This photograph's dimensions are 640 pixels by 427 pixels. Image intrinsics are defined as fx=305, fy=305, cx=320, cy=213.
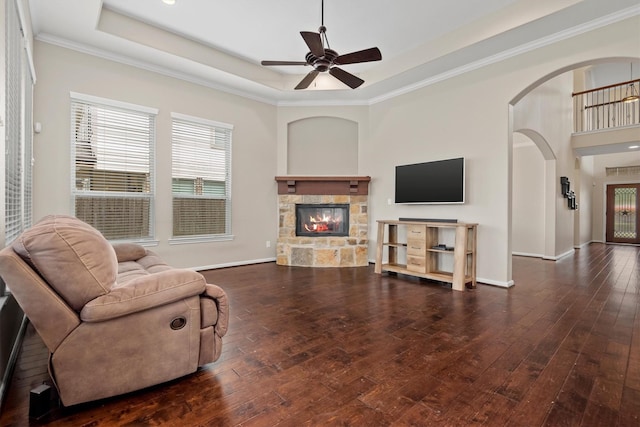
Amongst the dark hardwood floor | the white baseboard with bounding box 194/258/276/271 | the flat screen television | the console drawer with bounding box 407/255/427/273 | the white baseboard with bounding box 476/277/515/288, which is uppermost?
the flat screen television

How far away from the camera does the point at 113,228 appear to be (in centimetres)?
423

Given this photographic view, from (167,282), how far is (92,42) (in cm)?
389

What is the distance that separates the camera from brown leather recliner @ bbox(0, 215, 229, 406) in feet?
4.87

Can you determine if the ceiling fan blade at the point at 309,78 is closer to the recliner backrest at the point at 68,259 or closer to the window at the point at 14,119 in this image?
the window at the point at 14,119

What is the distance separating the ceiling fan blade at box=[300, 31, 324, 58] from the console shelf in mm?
2661

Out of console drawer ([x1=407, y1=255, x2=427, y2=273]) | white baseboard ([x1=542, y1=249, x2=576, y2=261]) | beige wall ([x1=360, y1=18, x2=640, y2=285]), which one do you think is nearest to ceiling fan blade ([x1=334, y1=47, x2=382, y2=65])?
beige wall ([x1=360, y1=18, x2=640, y2=285])

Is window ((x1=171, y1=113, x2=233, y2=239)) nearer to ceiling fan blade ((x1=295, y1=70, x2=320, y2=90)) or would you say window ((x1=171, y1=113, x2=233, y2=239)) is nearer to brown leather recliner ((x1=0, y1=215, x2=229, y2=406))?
ceiling fan blade ((x1=295, y1=70, x2=320, y2=90))

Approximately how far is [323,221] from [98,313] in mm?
4521

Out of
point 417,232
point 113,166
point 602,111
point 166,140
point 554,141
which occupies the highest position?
point 602,111

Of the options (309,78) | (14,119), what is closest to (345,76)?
(309,78)

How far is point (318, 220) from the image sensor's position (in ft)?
19.4

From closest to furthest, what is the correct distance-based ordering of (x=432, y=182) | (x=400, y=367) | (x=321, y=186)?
(x=400, y=367) → (x=432, y=182) → (x=321, y=186)

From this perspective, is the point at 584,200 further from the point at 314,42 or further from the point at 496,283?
the point at 314,42

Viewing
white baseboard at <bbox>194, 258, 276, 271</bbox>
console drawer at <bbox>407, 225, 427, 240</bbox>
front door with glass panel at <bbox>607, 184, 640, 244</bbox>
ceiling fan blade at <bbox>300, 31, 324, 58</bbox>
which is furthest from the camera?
front door with glass panel at <bbox>607, 184, 640, 244</bbox>
